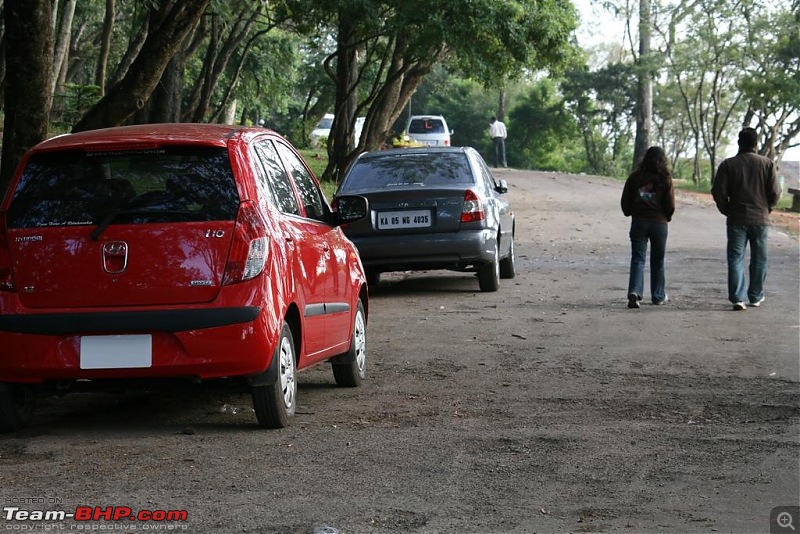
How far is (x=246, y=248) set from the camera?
6.72m

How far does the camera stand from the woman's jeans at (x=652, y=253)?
44.9 feet

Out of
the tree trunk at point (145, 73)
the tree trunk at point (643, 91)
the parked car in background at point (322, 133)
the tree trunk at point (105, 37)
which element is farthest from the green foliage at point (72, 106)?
the tree trunk at point (643, 91)

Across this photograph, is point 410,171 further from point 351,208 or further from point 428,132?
point 428,132

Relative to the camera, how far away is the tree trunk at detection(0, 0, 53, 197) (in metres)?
11.7

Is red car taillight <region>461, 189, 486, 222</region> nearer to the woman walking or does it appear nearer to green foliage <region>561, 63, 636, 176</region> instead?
the woman walking

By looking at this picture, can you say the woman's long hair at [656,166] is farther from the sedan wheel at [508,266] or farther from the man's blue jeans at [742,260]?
the sedan wheel at [508,266]

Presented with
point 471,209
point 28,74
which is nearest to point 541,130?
point 471,209

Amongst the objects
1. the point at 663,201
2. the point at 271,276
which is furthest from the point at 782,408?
the point at 663,201

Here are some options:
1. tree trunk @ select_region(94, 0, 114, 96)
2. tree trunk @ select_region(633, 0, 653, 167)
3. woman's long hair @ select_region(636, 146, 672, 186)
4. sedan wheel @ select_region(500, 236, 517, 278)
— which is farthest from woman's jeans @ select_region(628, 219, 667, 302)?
tree trunk @ select_region(633, 0, 653, 167)

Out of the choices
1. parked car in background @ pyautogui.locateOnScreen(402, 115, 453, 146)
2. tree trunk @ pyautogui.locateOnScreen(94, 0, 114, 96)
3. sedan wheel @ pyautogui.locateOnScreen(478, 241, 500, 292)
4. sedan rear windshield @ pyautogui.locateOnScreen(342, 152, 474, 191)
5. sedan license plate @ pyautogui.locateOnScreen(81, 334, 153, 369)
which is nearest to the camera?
sedan license plate @ pyautogui.locateOnScreen(81, 334, 153, 369)

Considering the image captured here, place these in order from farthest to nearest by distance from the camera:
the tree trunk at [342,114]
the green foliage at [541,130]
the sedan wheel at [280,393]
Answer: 1. the green foliage at [541,130]
2. the tree trunk at [342,114]
3. the sedan wheel at [280,393]

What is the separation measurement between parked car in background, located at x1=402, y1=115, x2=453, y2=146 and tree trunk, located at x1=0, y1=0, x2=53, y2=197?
36.2m

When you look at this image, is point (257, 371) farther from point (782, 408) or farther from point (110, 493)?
point (782, 408)

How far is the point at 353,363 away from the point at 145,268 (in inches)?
91.1
